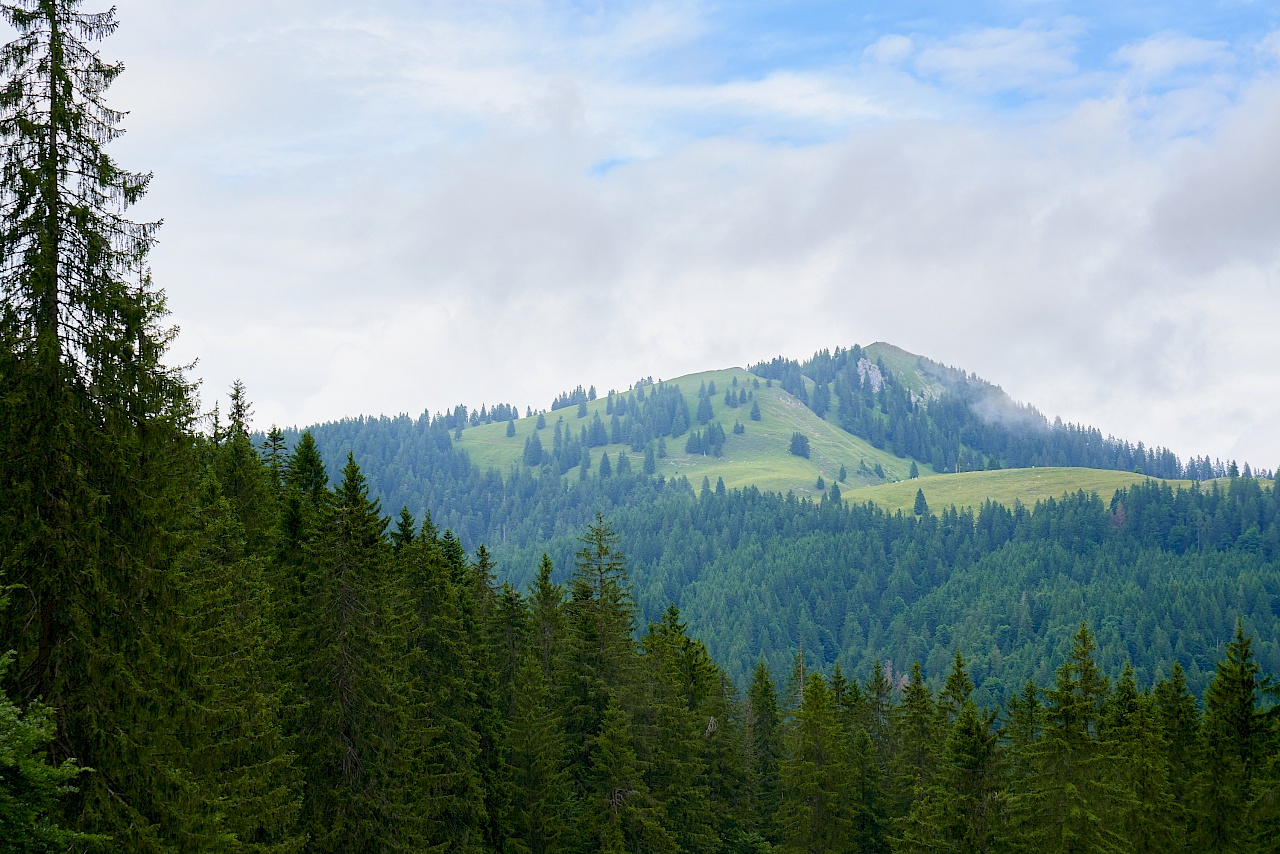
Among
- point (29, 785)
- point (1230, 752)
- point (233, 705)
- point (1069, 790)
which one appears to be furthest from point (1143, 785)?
point (29, 785)

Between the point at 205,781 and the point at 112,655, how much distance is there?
4.97 m

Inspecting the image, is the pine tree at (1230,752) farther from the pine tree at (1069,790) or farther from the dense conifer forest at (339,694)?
the pine tree at (1069,790)

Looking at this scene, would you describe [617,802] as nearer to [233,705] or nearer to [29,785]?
[233,705]

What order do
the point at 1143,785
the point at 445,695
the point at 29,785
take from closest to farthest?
1. the point at 29,785
2. the point at 445,695
3. the point at 1143,785

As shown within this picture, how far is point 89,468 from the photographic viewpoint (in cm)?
1538

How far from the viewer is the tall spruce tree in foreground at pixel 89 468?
48.8 ft

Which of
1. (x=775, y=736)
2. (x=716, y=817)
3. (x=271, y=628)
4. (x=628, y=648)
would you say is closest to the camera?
(x=271, y=628)

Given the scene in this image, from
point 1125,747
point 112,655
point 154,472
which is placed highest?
point 154,472

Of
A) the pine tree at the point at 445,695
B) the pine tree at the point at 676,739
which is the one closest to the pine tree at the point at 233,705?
the pine tree at the point at 445,695

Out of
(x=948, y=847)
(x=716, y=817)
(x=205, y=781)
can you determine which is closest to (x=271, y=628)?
(x=205, y=781)

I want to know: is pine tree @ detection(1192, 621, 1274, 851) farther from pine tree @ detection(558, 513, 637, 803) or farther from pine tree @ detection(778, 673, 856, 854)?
pine tree @ detection(558, 513, 637, 803)

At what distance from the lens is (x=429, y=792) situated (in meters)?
35.7

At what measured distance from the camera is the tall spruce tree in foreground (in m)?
14.9

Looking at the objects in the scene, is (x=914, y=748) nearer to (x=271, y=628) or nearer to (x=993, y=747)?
(x=993, y=747)
